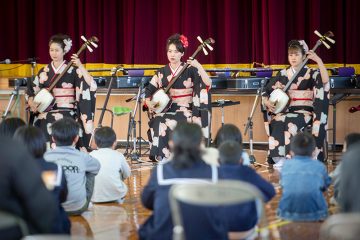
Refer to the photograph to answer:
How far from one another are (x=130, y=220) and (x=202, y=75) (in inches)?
103

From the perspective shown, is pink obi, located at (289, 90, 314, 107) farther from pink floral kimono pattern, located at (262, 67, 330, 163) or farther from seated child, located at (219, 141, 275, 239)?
seated child, located at (219, 141, 275, 239)

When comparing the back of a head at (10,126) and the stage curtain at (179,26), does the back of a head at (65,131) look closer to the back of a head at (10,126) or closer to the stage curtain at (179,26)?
the back of a head at (10,126)

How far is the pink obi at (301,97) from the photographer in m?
8.08

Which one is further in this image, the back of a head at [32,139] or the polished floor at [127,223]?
the polished floor at [127,223]

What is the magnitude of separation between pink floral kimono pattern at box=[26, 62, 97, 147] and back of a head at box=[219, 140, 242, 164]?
367 cm

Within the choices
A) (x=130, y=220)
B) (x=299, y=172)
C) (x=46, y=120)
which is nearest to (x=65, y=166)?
(x=130, y=220)

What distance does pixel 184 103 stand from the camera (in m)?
8.01

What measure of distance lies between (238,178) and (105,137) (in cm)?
222

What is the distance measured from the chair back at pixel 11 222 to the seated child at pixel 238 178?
143 centimetres

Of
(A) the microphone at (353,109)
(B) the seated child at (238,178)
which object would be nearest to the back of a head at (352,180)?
(B) the seated child at (238,178)

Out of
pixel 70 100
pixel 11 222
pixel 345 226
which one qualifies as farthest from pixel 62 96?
pixel 345 226

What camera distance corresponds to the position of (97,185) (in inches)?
251

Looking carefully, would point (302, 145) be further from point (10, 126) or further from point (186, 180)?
point (10, 126)

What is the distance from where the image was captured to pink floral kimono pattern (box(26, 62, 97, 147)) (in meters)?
7.79
